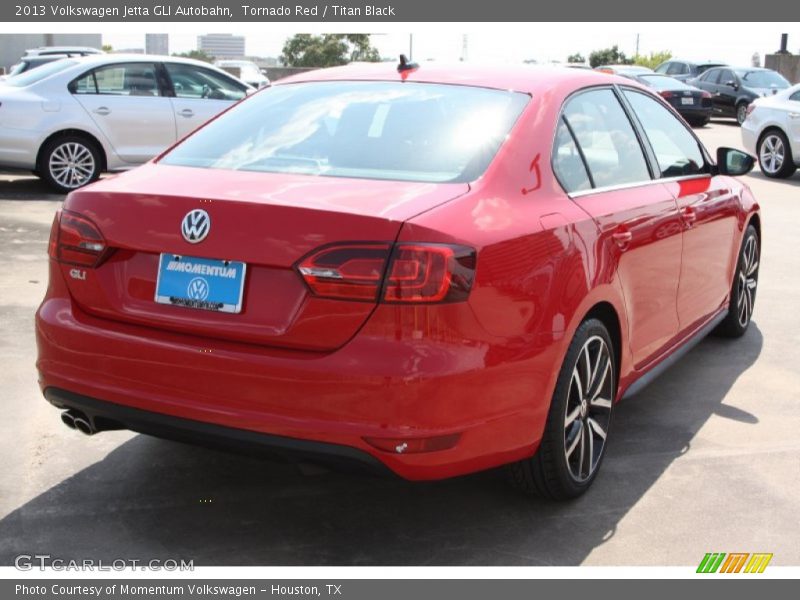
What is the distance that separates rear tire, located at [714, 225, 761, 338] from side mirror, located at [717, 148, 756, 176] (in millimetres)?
678

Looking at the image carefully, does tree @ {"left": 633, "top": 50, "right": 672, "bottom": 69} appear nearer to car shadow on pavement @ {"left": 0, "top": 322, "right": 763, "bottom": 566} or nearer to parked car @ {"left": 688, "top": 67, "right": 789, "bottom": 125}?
parked car @ {"left": 688, "top": 67, "right": 789, "bottom": 125}

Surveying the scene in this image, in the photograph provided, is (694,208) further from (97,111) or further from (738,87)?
(738,87)

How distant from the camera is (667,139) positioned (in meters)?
5.43

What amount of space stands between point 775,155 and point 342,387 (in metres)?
14.4

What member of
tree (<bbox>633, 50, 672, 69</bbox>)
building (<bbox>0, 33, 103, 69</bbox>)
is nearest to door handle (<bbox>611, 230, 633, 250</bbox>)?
tree (<bbox>633, 50, 672, 69</bbox>)

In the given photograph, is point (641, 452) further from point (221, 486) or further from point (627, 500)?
point (221, 486)

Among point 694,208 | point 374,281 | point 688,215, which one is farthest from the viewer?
point 694,208

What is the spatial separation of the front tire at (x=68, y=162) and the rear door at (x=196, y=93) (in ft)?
3.51

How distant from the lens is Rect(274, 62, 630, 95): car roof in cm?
428

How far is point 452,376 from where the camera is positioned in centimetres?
330

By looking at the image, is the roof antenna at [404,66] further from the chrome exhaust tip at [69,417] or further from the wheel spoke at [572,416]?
the chrome exhaust tip at [69,417]

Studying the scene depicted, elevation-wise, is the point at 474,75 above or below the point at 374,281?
above

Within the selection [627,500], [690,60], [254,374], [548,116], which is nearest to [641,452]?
[627,500]

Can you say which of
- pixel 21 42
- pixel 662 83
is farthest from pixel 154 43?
pixel 662 83
